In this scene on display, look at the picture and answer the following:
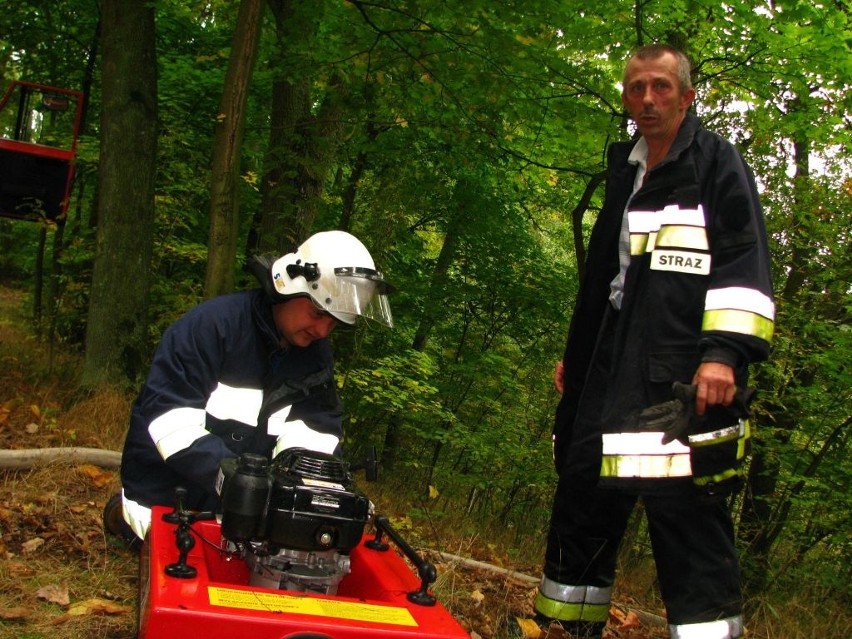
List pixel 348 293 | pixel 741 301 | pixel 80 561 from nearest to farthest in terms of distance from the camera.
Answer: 1. pixel 741 301
2. pixel 348 293
3. pixel 80 561

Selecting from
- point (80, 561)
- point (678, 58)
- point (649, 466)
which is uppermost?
point (678, 58)

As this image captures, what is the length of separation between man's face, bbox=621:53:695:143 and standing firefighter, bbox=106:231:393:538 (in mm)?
1156

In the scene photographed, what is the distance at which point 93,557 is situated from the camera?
3.66 metres

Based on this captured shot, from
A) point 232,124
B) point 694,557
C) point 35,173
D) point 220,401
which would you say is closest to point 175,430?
point 220,401

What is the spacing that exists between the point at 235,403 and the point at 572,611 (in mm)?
1529

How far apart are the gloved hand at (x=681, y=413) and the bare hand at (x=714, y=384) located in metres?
Result: 0.03

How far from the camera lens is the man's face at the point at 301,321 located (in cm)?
317

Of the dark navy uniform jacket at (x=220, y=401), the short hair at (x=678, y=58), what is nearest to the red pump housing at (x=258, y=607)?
the dark navy uniform jacket at (x=220, y=401)

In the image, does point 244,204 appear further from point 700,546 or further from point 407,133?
point 700,546

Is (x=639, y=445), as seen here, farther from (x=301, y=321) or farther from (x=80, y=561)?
(x=80, y=561)

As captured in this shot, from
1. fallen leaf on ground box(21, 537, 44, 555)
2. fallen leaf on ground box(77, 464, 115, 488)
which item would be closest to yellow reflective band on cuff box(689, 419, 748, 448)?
fallen leaf on ground box(21, 537, 44, 555)

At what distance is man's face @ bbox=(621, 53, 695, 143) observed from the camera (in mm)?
2932

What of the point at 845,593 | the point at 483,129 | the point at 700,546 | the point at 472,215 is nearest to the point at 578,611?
the point at 700,546

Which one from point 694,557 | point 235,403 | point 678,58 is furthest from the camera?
point 235,403
